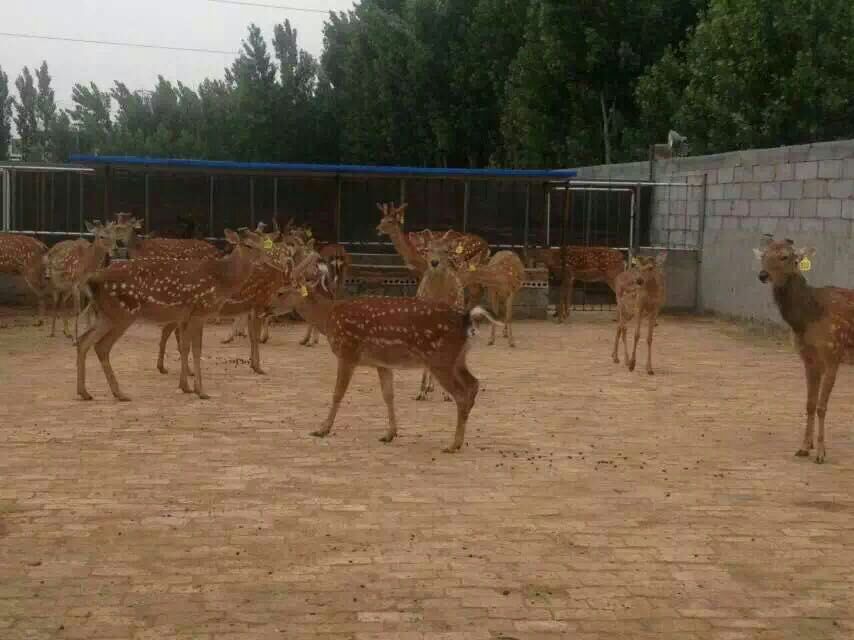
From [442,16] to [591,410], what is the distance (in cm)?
3949

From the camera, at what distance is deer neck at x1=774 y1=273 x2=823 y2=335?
10.8 metres

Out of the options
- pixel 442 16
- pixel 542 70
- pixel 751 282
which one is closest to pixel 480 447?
pixel 751 282

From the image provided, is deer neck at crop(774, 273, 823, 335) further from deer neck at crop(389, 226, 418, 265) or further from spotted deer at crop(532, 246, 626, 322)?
spotted deer at crop(532, 246, 626, 322)

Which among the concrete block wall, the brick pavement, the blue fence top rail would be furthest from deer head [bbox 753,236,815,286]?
the blue fence top rail

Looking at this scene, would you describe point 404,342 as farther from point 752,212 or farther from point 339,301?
point 752,212

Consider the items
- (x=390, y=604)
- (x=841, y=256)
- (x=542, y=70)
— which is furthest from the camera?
(x=542, y=70)

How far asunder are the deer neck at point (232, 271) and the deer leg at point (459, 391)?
397 cm

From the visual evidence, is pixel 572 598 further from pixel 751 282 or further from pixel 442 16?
pixel 442 16

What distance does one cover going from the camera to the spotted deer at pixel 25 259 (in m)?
19.2

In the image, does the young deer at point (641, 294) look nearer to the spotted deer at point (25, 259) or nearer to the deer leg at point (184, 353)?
the deer leg at point (184, 353)

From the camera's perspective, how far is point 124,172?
22.8m

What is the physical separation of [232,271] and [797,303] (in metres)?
6.07

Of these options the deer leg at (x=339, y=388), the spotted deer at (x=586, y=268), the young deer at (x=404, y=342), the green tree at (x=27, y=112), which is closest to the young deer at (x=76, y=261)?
the deer leg at (x=339, y=388)

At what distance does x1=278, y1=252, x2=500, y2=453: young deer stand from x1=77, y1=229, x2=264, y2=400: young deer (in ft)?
8.39
